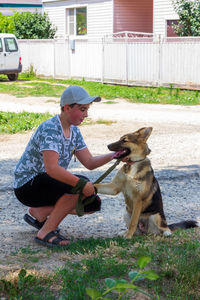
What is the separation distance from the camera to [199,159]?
28.0ft

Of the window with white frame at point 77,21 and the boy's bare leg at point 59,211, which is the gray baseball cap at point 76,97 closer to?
the boy's bare leg at point 59,211

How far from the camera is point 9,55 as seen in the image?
24.6 m

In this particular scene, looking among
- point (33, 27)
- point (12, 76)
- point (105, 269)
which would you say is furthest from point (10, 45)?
point (105, 269)


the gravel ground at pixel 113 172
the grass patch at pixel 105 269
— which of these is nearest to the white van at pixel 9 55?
the gravel ground at pixel 113 172

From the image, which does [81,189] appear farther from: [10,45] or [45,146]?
[10,45]

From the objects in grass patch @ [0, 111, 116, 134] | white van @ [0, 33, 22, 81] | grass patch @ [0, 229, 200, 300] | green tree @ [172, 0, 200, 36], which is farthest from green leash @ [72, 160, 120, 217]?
white van @ [0, 33, 22, 81]

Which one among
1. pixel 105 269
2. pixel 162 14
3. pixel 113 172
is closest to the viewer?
pixel 105 269

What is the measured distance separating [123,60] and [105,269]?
18.2m

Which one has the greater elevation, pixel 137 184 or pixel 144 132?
pixel 144 132

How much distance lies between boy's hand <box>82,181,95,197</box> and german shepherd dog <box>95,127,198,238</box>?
0.33 m

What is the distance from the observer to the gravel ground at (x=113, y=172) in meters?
5.34

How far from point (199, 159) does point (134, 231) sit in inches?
163

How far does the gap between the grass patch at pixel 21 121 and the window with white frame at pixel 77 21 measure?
53.9 ft

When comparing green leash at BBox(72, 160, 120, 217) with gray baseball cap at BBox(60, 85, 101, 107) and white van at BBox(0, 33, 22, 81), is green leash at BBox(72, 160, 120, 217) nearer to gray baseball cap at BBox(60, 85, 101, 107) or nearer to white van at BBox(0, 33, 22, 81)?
gray baseball cap at BBox(60, 85, 101, 107)
